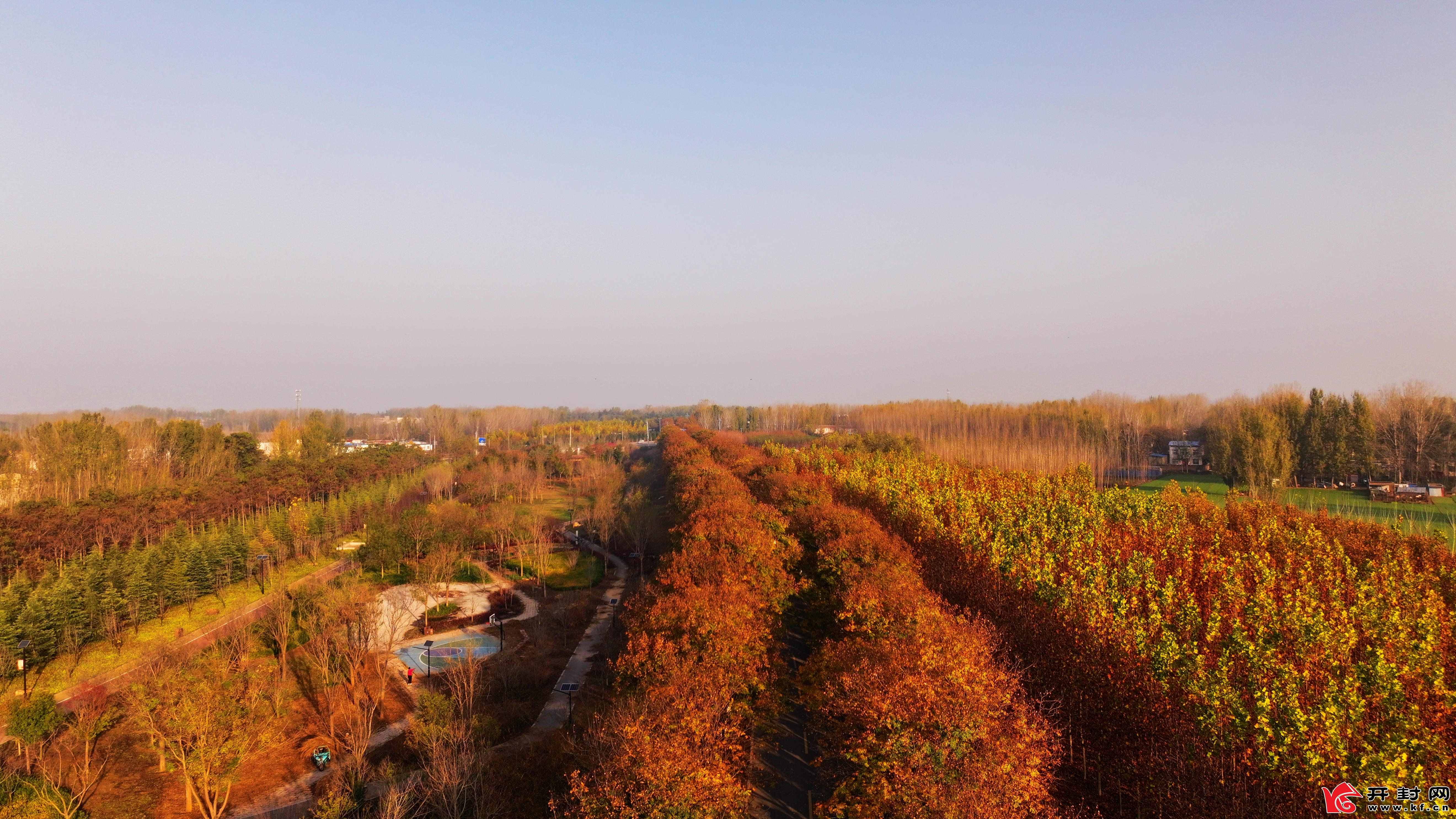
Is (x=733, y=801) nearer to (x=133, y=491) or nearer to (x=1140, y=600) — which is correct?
(x=1140, y=600)

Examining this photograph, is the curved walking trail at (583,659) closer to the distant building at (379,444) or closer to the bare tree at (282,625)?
the bare tree at (282,625)

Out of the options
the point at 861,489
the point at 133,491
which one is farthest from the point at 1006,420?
the point at 133,491

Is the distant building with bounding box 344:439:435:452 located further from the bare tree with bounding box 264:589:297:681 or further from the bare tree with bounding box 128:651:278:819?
the bare tree with bounding box 128:651:278:819

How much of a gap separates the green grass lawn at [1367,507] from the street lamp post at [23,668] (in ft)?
179

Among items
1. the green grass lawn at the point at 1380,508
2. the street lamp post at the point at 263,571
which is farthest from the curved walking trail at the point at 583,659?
the green grass lawn at the point at 1380,508

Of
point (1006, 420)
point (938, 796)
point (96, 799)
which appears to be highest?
point (1006, 420)

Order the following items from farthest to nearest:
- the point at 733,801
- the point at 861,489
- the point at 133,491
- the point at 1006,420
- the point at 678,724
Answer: the point at 1006,420
the point at 133,491
the point at 861,489
the point at 678,724
the point at 733,801

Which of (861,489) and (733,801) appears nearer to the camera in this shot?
(733,801)

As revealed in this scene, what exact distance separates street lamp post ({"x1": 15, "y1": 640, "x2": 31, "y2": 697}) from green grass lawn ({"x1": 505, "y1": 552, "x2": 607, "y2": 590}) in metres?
22.0

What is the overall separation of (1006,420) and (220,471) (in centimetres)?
9504

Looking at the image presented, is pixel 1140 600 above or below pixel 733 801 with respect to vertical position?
above

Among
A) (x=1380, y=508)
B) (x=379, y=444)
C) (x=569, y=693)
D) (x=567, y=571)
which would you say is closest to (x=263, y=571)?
(x=567, y=571)

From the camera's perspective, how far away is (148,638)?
32.9 m

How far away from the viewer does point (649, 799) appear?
1055 cm
